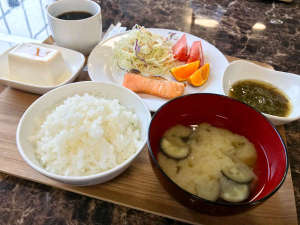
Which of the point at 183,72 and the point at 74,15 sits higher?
the point at 74,15

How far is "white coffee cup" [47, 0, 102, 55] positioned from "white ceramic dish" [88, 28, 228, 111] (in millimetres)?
86

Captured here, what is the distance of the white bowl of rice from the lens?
0.97 metres

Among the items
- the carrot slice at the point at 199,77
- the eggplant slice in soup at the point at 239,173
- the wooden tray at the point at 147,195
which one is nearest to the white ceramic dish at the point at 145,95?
the carrot slice at the point at 199,77

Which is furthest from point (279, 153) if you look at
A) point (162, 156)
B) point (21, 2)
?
point (21, 2)

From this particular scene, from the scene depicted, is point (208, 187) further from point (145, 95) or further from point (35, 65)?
point (35, 65)

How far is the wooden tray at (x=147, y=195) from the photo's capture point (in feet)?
3.14

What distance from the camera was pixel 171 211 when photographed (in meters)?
Answer: 0.96

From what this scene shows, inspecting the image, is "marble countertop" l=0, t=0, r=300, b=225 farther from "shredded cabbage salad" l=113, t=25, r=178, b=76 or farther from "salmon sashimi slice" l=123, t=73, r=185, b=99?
"salmon sashimi slice" l=123, t=73, r=185, b=99

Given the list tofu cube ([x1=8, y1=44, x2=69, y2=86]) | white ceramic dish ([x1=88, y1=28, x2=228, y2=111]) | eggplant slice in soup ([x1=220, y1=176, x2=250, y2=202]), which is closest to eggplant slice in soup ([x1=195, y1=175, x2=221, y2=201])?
eggplant slice in soup ([x1=220, y1=176, x2=250, y2=202])

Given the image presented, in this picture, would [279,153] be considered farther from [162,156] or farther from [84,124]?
[84,124]

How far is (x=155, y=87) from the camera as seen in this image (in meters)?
1.45

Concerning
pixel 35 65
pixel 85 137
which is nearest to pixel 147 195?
pixel 85 137

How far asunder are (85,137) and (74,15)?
103 cm

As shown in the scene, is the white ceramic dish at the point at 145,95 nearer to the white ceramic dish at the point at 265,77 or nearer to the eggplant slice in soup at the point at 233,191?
the white ceramic dish at the point at 265,77
